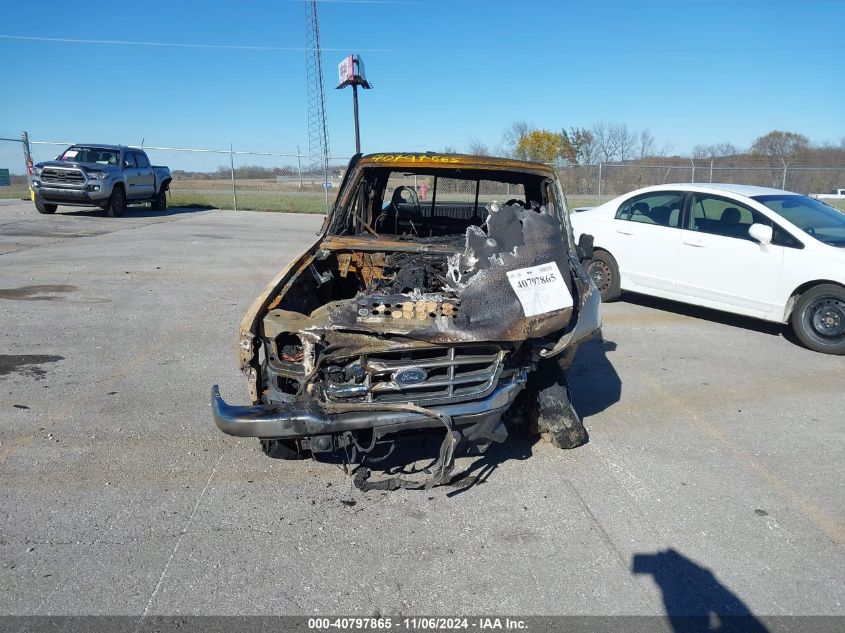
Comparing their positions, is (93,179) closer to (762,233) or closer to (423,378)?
(762,233)

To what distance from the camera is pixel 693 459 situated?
4.53m

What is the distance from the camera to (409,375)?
3.56 metres

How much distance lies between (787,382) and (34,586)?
5.97 m

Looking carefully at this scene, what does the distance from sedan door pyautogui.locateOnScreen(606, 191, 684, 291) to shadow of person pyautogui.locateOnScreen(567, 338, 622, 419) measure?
186 cm

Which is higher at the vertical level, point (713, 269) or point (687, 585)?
point (713, 269)

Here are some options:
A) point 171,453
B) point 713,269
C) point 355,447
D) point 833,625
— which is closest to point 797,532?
point 833,625


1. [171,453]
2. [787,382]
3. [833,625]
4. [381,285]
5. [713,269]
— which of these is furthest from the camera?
[713,269]

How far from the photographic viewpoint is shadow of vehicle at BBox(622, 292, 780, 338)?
26.7 feet

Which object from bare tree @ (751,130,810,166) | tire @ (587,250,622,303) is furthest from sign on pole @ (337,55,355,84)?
bare tree @ (751,130,810,166)

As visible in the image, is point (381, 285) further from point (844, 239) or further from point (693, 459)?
point (844, 239)

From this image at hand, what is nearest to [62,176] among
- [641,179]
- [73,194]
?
[73,194]

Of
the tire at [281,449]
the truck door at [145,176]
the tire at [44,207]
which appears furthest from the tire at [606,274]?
the tire at [44,207]

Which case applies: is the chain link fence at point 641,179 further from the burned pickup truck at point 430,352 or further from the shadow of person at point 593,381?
the burned pickup truck at point 430,352

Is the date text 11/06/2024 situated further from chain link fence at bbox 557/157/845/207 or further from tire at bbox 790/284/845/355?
chain link fence at bbox 557/157/845/207
